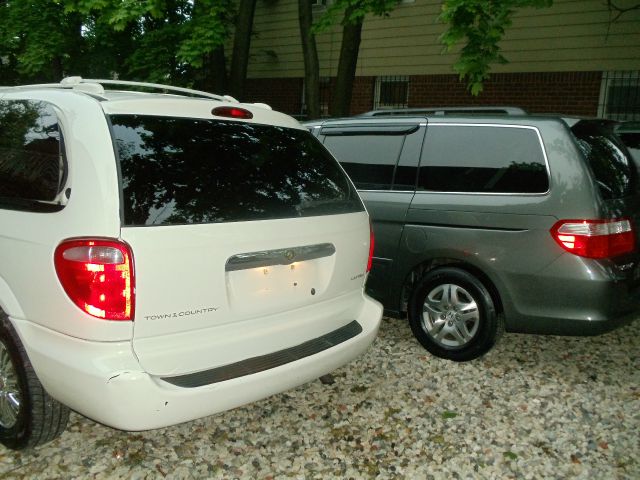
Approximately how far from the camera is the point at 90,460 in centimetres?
306

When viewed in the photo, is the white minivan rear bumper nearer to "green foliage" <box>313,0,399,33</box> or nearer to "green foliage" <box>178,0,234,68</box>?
"green foliage" <box>313,0,399,33</box>

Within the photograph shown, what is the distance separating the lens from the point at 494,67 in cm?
1273

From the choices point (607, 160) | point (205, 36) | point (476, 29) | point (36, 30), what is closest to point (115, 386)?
point (607, 160)

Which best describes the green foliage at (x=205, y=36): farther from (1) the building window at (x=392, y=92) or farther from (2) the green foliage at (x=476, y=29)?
(2) the green foliage at (x=476, y=29)

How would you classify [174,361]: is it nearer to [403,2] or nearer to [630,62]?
[630,62]

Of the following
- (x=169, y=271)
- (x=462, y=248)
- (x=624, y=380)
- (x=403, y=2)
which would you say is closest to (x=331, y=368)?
(x=169, y=271)

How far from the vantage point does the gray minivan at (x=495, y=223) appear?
383 centimetres

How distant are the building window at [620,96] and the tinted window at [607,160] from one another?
329 inches

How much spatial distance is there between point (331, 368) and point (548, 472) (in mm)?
1249

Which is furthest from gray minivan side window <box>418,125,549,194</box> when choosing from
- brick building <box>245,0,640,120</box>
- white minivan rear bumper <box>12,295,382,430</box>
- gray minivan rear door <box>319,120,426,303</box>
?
brick building <box>245,0,640,120</box>

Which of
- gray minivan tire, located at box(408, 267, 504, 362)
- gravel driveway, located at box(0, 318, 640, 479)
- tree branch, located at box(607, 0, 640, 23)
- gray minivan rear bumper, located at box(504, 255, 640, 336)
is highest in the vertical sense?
tree branch, located at box(607, 0, 640, 23)

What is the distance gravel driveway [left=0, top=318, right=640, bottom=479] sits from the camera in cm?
305

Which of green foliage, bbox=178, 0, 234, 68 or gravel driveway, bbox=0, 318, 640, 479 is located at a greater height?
green foliage, bbox=178, 0, 234, 68

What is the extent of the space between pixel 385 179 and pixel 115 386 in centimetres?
295
